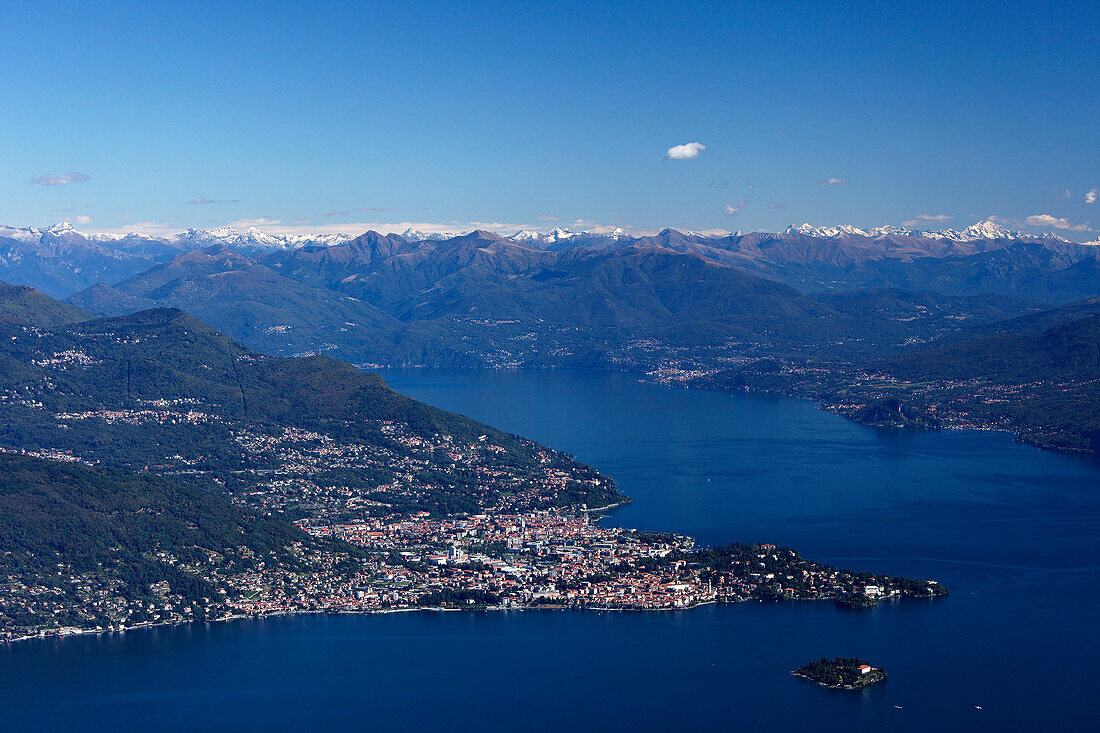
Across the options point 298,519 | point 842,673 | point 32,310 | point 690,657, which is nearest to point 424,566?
point 298,519

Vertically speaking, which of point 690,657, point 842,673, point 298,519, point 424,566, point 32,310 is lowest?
point 690,657

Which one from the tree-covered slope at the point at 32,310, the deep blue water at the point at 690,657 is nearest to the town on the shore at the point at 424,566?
the deep blue water at the point at 690,657

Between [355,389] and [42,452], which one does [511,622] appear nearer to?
[42,452]

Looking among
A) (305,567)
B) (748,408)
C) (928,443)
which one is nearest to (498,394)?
(748,408)

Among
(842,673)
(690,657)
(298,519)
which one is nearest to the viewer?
(842,673)

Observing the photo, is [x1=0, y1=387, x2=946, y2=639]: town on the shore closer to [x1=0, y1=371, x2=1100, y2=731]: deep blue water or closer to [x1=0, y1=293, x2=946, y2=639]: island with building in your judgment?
[x1=0, y1=293, x2=946, y2=639]: island with building

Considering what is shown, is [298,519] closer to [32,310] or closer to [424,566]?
[424,566]

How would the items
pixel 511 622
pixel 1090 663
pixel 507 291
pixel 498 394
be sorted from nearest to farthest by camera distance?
pixel 1090 663
pixel 511 622
pixel 498 394
pixel 507 291
